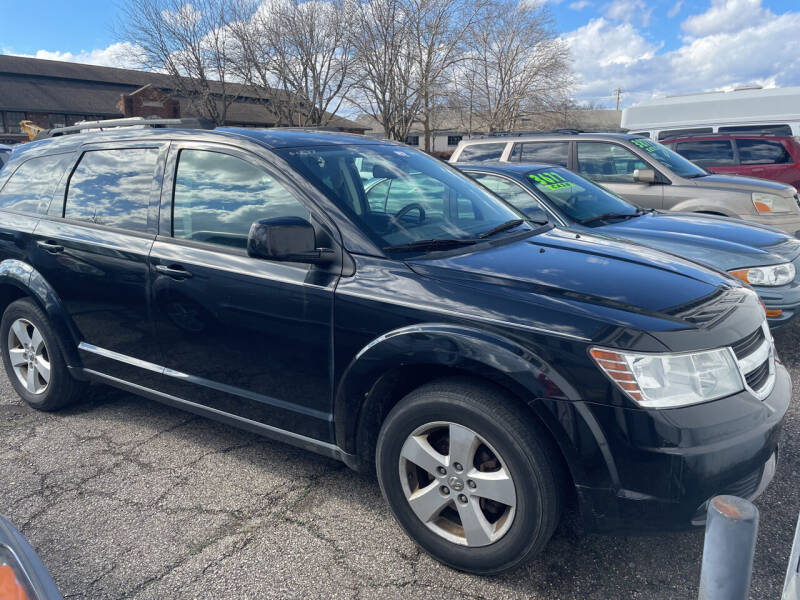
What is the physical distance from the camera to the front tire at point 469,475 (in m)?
2.14

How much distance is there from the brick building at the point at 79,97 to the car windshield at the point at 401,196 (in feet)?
96.4

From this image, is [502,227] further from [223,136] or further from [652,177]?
[652,177]

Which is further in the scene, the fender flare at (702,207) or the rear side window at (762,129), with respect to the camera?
the rear side window at (762,129)

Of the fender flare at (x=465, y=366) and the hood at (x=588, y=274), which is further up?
the hood at (x=588, y=274)

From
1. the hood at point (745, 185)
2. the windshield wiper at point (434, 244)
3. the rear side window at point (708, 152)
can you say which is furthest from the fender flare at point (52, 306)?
the rear side window at point (708, 152)

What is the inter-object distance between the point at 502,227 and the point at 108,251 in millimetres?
2131

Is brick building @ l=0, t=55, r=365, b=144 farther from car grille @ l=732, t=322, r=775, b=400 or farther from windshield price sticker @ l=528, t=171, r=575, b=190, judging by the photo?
car grille @ l=732, t=322, r=775, b=400

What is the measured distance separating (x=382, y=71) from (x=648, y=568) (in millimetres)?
32375

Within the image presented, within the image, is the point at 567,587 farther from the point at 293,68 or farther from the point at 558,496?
the point at 293,68

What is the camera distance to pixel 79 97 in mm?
39938

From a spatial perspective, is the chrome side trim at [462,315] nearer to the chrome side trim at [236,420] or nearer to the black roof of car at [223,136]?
the chrome side trim at [236,420]

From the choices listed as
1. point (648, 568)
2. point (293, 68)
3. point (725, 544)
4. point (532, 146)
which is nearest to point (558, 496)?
point (648, 568)

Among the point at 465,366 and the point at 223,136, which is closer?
the point at 465,366

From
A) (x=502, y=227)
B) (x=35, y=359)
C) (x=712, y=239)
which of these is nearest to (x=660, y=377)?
(x=502, y=227)
